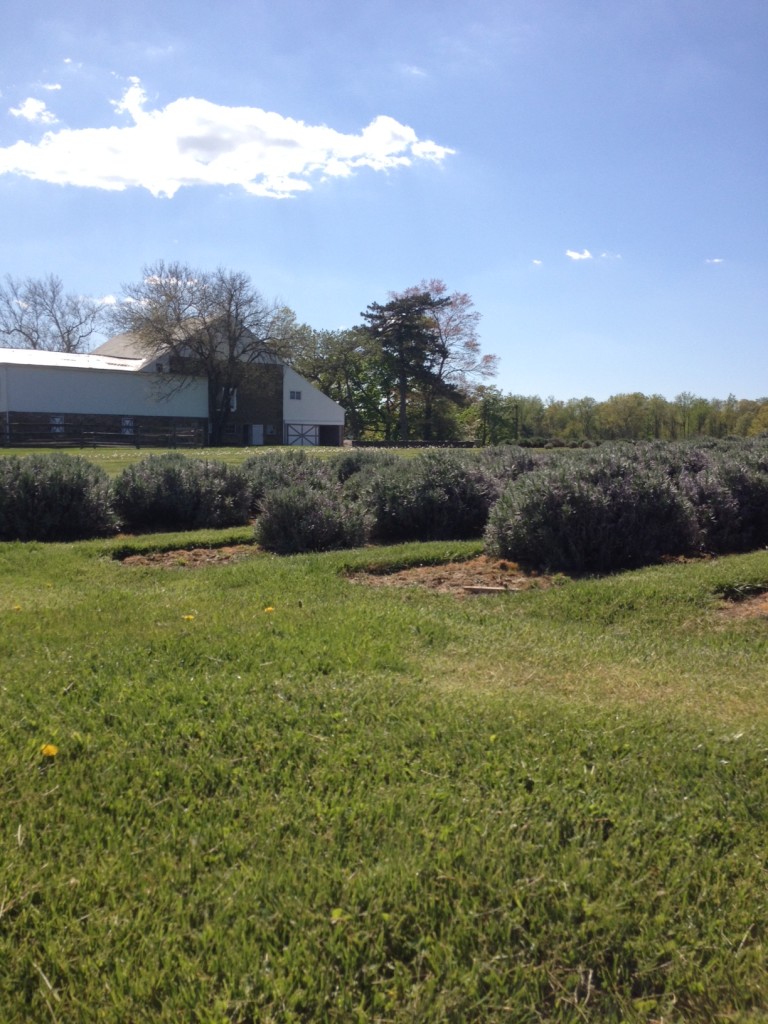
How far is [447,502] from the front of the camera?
9109 mm

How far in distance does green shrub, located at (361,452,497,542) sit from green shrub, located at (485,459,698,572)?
5.56ft

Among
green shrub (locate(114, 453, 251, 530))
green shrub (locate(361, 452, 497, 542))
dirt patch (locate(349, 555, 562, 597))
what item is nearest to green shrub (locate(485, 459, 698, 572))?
dirt patch (locate(349, 555, 562, 597))

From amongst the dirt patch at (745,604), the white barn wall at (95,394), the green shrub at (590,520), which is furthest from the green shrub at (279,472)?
the white barn wall at (95,394)

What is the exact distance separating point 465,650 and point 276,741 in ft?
5.12

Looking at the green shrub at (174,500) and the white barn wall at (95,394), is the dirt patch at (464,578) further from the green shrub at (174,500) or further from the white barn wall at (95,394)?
the white barn wall at (95,394)

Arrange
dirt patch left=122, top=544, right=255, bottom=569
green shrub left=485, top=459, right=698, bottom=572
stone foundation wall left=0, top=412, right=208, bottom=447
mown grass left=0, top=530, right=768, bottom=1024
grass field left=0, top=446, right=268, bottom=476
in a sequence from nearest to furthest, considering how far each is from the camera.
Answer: mown grass left=0, top=530, right=768, bottom=1024 → green shrub left=485, top=459, right=698, bottom=572 → dirt patch left=122, top=544, right=255, bottom=569 → grass field left=0, top=446, right=268, bottom=476 → stone foundation wall left=0, top=412, right=208, bottom=447

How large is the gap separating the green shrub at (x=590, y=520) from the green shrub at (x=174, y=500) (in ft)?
14.7

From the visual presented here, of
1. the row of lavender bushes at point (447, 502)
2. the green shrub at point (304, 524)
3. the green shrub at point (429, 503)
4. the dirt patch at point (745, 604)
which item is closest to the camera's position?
the dirt patch at point (745, 604)

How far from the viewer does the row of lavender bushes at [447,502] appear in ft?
23.0

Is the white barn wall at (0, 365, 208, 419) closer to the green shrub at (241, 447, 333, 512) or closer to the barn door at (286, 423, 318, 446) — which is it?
the barn door at (286, 423, 318, 446)

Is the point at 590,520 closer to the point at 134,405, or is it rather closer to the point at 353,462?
the point at 353,462

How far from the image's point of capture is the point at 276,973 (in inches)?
88.7

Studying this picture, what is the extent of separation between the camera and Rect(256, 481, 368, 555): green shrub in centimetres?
835

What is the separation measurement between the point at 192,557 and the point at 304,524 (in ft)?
3.69
